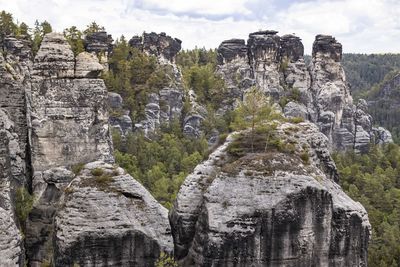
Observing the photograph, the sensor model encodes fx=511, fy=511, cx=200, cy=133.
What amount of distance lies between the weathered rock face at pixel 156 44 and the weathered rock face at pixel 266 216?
65.2 metres

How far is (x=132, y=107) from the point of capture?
6769cm

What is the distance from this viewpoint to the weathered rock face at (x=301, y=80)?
81.1 meters

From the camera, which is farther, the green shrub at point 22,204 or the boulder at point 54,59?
the boulder at point 54,59

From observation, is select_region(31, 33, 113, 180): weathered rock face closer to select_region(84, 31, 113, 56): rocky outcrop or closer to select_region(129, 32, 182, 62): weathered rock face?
select_region(84, 31, 113, 56): rocky outcrop

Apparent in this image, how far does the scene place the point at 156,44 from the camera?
85.3m

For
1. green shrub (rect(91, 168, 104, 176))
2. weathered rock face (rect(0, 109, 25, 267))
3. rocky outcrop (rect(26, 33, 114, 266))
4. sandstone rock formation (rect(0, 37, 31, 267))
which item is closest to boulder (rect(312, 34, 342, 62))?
sandstone rock formation (rect(0, 37, 31, 267))

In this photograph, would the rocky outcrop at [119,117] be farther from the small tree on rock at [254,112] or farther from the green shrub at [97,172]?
the green shrub at [97,172]

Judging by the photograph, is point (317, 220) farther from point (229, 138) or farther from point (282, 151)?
point (229, 138)

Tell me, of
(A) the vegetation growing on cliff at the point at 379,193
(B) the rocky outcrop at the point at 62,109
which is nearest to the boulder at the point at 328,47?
(A) the vegetation growing on cliff at the point at 379,193

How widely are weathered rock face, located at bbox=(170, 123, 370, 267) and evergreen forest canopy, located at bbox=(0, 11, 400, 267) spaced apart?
64.7 ft

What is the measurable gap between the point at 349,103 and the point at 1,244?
75.5 metres

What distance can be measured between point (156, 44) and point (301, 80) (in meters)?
25.8

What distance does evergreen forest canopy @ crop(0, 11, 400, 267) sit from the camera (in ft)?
157

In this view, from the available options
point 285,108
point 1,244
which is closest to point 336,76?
point 285,108
